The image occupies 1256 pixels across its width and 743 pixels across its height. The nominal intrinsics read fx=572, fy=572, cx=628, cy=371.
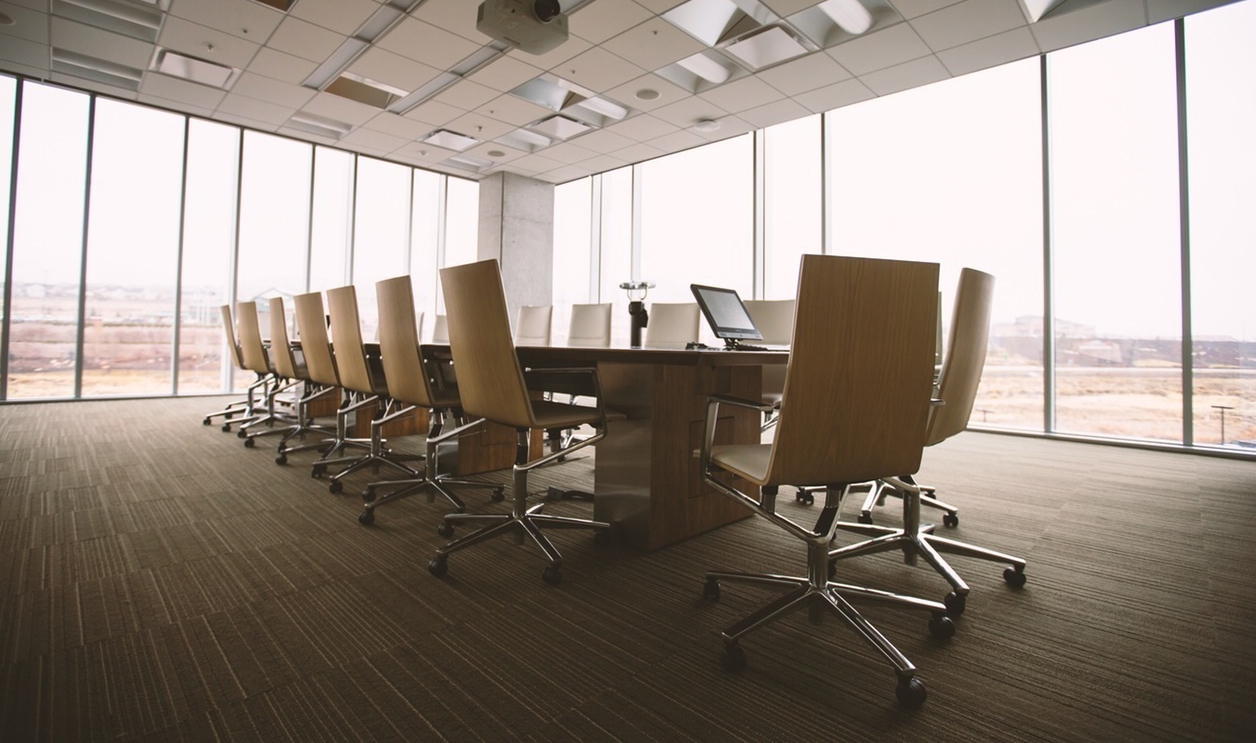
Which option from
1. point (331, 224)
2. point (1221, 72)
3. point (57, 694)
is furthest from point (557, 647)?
point (331, 224)

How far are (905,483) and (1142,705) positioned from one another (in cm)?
76

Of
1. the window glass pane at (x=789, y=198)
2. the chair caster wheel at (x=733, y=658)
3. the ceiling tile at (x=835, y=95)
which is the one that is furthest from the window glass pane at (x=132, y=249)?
the chair caster wheel at (x=733, y=658)

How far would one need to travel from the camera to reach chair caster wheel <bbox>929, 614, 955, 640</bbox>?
5.52 feet

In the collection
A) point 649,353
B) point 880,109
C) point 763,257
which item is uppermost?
point 880,109

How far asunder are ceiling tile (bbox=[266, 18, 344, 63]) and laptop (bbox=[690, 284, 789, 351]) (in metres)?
4.49

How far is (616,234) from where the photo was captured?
8914 mm

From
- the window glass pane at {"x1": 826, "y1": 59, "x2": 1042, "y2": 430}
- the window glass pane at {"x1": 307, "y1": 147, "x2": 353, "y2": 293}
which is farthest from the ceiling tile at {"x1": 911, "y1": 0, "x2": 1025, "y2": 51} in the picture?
the window glass pane at {"x1": 307, "y1": 147, "x2": 353, "y2": 293}

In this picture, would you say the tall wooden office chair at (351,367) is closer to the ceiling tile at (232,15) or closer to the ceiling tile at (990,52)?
the ceiling tile at (232,15)

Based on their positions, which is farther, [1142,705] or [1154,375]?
[1154,375]

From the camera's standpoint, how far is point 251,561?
220 cm

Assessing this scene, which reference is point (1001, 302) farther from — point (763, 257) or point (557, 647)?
point (557, 647)

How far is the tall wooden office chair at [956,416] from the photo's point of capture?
1.90 m

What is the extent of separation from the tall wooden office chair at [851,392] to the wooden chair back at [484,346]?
0.90 metres

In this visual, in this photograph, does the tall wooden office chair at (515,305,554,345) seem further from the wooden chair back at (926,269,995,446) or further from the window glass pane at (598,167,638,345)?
the window glass pane at (598,167,638,345)
